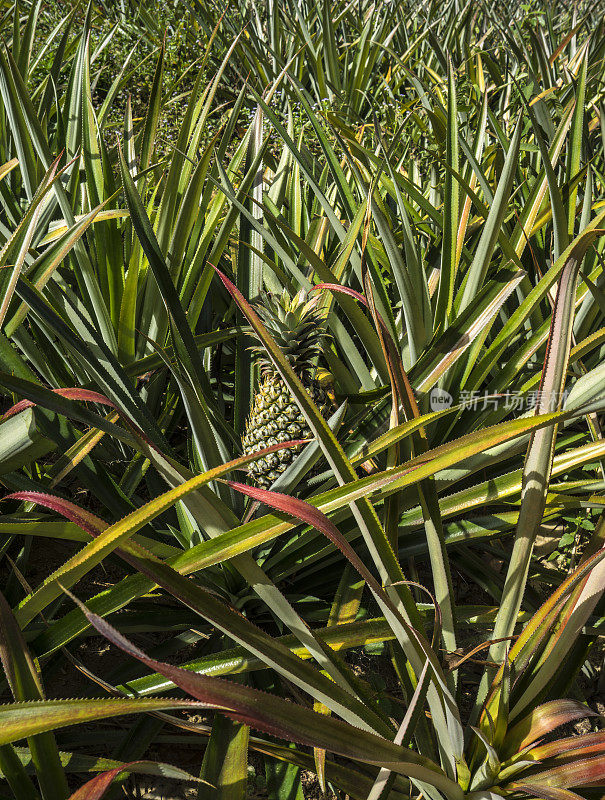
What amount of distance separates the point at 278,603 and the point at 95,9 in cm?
500

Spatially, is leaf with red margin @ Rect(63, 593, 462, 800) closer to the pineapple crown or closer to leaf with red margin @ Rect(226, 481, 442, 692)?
leaf with red margin @ Rect(226, 481, 442, 692)

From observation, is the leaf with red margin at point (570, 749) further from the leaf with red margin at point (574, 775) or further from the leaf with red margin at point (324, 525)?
the leaf with red margin at point (324, 525)

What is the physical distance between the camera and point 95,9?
4309mm

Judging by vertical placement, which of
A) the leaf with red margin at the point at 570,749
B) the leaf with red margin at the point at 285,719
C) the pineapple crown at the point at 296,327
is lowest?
the leaf with red margin at the point at 570,749

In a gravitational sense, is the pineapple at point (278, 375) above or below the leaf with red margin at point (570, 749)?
above

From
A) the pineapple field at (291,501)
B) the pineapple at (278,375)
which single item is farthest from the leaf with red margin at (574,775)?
the pineapple at (278,375)

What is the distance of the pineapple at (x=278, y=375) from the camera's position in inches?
42.1

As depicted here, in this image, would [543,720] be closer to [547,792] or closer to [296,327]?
[547,792]

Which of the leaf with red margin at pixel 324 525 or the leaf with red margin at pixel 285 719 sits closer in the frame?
the leaf with red margin at pixel 285 719

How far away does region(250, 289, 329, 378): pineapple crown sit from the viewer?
1.07m

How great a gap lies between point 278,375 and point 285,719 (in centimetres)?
62

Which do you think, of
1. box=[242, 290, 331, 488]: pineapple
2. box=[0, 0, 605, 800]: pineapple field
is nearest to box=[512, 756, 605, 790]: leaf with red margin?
box=[0, 0, 605, 800]: pineapple field

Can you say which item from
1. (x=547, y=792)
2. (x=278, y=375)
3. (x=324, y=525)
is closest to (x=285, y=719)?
(x=324, y=525)

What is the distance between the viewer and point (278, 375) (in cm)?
109
